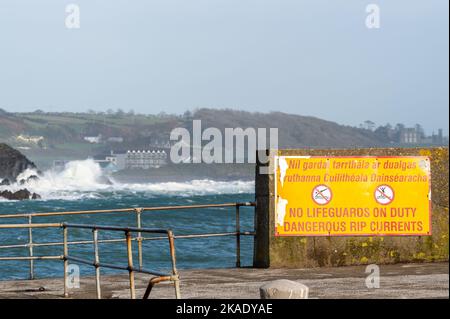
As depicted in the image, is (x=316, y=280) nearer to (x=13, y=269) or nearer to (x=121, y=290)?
(x=121, y=290)

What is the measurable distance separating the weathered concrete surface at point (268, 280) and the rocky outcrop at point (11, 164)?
146 m

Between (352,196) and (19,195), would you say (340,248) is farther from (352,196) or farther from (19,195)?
(19,195)

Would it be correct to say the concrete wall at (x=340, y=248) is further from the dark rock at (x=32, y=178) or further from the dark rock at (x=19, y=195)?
the dark rock at (x=32, y=178)

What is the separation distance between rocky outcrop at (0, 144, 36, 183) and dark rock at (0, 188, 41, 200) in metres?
13.1

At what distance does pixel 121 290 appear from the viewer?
14.3 meters

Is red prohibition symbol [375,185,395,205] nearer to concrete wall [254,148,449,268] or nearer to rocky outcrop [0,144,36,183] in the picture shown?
concrete wall [254,148,449,268]

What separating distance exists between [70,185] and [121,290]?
16656cm

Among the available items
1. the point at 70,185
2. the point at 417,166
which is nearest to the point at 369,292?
the point at 417,166

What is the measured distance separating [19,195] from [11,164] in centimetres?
2185

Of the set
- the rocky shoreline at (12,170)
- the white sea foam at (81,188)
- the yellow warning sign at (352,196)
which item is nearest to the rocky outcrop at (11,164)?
the rocky shoreline at (12,170)

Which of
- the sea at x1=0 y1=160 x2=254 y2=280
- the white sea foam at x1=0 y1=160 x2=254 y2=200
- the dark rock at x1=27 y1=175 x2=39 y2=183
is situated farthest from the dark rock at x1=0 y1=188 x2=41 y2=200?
the dark rock at x1=27 y1=175 x2=39 y2=183

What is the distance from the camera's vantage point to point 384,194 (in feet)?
53.8

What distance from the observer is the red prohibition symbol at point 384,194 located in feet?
53.7

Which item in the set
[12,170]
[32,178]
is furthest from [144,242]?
[32,178]
